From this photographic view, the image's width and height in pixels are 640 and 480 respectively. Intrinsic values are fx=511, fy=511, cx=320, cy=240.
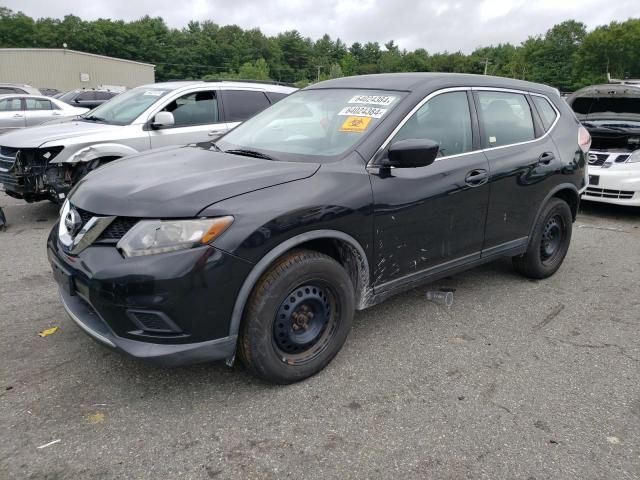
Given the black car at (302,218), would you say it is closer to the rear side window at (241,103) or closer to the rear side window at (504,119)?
the rear side window at (504,119)

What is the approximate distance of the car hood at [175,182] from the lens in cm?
254

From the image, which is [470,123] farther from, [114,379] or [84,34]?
[84,34]

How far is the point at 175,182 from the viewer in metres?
2.72

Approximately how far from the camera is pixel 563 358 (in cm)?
334

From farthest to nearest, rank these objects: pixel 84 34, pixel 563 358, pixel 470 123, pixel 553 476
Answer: pixel 84 34 → pixel 470 123 → pixel 563 358 → pixel 553 476

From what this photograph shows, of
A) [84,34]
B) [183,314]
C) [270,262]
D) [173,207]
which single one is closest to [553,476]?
[270,262]

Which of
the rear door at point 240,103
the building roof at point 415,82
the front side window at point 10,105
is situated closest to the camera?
the building roof at point 415,82

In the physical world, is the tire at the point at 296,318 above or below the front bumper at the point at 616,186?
below

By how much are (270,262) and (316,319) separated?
560mm

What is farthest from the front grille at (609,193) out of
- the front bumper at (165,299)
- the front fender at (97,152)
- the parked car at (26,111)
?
the parked car at (26,111)

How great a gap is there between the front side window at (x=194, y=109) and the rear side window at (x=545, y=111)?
421 cm

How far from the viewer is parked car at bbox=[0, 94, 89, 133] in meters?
13.6

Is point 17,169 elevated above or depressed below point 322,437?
above

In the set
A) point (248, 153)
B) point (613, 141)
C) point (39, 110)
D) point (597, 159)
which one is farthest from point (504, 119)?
point (39, 110)
